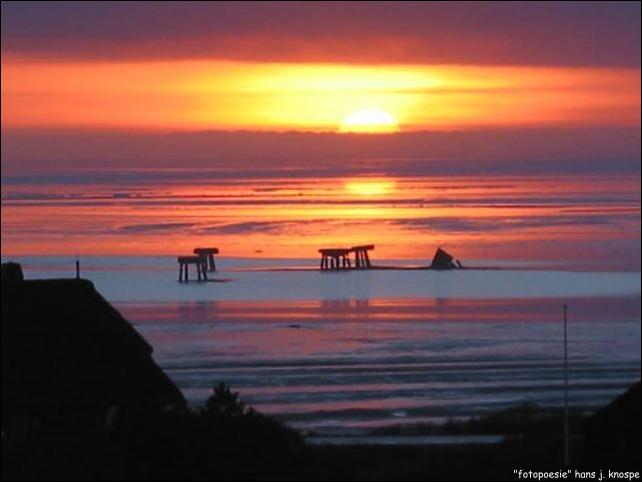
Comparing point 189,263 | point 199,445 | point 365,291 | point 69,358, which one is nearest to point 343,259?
point 189,263

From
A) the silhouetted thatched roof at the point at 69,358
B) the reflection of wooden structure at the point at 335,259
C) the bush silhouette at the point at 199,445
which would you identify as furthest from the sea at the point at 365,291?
the bush silhouette at the point at 199,445

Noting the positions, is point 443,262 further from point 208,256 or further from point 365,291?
point 208,256

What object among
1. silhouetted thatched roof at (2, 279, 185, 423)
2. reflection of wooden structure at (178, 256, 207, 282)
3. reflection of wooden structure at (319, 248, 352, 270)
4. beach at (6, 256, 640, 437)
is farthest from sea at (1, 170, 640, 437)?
silhouetted thatched roof at (2, 279, 185, 423)

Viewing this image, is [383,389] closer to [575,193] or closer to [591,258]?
[591,258]

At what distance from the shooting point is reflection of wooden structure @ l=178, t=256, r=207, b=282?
3262cm

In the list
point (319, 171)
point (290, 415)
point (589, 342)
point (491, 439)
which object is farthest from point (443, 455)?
point (319, 171)

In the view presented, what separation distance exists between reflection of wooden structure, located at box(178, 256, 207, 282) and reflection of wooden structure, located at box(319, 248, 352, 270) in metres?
2.72

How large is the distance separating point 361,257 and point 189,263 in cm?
414

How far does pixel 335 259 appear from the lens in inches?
1387

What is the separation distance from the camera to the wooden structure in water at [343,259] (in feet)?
115

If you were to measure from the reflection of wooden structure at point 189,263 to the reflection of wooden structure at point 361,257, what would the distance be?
342 cm

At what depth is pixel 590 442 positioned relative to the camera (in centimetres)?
1259

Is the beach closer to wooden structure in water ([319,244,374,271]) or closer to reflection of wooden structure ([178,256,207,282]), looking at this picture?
reflection of wooden structure ([178,256,207,282])

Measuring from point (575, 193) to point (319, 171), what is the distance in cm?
2265
